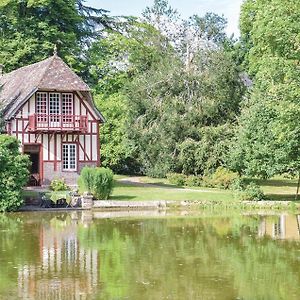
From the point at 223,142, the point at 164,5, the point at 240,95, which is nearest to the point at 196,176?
the point at 223,142

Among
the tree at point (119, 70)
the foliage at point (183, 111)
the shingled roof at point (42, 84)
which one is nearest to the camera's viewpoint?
the shingled roof at point (42, 84)

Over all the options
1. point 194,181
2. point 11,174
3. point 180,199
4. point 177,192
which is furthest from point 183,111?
point 11,174

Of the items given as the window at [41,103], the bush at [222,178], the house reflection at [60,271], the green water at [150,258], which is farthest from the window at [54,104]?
the house reflection at [60,271]

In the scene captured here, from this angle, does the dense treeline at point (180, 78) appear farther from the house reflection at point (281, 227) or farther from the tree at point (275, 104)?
the house reflection at point (281, 227)

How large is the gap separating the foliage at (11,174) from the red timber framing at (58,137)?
323 inches

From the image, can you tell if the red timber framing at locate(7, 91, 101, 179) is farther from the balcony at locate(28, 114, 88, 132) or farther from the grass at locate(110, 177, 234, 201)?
the grass at locate(110, 177, 234, 201)

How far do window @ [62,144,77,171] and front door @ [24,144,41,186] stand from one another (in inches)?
62.0

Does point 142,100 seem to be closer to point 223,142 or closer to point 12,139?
point 223,142

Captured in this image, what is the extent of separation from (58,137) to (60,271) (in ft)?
87.7

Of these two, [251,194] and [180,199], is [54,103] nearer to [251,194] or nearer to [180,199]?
[180,199]

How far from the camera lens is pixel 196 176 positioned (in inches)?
1772

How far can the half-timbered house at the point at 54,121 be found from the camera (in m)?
41.2

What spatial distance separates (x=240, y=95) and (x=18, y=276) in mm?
33303

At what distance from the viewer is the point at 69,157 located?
42500 millimetres
